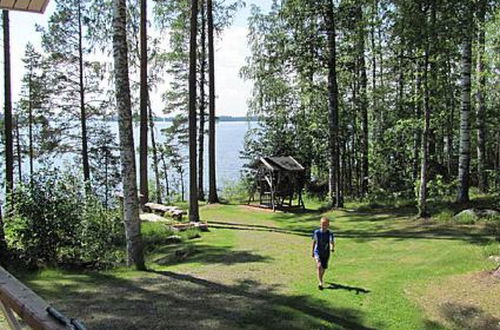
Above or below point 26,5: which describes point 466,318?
below

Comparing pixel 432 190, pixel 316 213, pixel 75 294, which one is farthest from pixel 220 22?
pixel 75 294

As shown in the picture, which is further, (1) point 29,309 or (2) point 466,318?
(2) point 466,318

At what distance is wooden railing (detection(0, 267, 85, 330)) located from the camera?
1632 mm

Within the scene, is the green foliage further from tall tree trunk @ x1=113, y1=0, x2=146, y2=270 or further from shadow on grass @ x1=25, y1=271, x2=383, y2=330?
shadow on grass @ x1=25, y1=271, x2=383, y2=330

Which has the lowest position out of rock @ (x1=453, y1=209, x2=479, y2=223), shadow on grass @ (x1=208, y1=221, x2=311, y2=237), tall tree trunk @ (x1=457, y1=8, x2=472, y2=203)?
shadow on grass @ (x1=208, y1=221, x2=311, y2=237)

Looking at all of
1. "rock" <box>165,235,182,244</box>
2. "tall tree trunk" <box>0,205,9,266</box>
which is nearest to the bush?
"tall tree trunk" <box>0,205,9,266</box>

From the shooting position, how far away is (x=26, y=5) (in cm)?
380

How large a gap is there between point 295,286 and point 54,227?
18.3 feet

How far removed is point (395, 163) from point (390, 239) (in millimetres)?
13256

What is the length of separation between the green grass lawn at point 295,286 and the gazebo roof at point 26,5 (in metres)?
4.22

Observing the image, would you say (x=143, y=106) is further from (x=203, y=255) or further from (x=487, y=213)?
(x=487, y=213)

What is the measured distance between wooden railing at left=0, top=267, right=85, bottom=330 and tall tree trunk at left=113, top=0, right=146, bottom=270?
7.18m

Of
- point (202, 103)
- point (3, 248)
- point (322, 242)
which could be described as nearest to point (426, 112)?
point (322, 242)

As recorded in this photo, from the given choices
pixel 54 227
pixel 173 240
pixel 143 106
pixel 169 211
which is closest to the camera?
pixel 54 227
